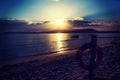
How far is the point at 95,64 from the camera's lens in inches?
337

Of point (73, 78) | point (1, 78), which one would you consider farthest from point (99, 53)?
point (1, 78)

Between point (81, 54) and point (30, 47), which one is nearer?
point (81, 54)

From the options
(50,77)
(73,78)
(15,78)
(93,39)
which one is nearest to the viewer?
(93,39)

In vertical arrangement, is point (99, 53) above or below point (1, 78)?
above

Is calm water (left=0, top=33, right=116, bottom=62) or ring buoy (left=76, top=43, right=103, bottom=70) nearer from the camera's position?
ring buoy (left=76, top=43, right=103, bottom=70)

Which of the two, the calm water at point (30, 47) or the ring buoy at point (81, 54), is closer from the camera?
the ring buoy at point (81, 54)

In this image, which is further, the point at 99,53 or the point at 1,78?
the point at 1,78

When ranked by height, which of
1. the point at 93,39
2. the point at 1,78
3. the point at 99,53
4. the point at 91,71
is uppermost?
the point at 93,39

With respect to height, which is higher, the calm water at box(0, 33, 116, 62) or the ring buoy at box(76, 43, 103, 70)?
the ring buoy at box(76, 43, 103, 70)

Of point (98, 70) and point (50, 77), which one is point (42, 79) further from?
point (98, 70)

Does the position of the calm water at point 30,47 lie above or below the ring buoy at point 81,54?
below

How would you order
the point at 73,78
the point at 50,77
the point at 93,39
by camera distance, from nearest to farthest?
1. the point at 93,39
2. the point at 73,78
3. the point at 50,77

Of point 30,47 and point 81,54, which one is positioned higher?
point 81,54

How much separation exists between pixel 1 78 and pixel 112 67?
5.70m
